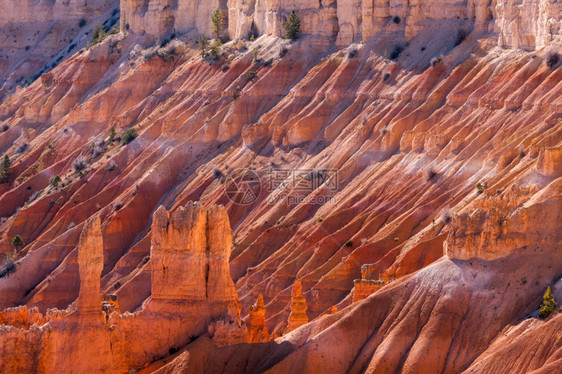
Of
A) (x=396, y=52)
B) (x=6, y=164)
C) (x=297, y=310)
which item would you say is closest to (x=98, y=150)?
(x=6, y=164)

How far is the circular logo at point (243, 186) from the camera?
314ft

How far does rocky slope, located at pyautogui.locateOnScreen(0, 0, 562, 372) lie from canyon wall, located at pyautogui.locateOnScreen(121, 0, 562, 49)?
150 mm

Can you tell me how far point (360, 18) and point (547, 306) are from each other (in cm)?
4356

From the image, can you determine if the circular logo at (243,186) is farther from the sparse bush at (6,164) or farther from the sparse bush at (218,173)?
the sparse bush at (6,164)

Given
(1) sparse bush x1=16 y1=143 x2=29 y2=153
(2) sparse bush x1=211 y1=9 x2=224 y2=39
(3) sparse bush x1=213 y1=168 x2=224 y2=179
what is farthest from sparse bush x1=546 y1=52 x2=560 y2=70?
(1) sparse bush x1=16 y1=143 x2=29 y2=153

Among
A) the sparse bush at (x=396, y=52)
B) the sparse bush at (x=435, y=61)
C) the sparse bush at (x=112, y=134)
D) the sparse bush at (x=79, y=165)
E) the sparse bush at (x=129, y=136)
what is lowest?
the sparse bush at (x=79, y=165)

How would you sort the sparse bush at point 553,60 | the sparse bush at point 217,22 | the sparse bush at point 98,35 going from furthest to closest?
the sparse bush at point 98,35, the sparse bush at point 217,22, the sparse bush at point 553,60

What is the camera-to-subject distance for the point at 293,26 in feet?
348

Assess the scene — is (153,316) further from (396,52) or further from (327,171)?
(396,52)

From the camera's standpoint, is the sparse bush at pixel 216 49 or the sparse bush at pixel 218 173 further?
the sparse bush at pixel 216 49

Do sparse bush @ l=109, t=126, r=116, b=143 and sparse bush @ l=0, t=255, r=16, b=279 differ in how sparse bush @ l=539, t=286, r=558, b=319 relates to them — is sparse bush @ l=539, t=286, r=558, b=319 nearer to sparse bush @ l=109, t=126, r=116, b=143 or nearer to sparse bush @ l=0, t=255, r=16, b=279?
sparse bush @ l=0, t=255, r=16, b=279

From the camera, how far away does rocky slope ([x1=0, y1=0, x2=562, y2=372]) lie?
6519 centimetres

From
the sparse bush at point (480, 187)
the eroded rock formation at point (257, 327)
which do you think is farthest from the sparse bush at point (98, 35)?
the eroded rock formation at point (257, 327)

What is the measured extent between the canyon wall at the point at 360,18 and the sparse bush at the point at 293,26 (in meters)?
0.50
